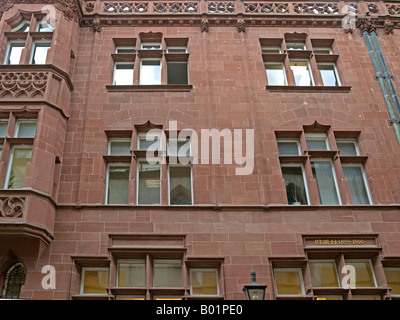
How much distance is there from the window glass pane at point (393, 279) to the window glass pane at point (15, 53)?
12710 millimetres

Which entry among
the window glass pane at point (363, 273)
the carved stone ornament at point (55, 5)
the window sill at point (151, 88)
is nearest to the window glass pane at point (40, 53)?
the carved stone ornament at point (55, 5)

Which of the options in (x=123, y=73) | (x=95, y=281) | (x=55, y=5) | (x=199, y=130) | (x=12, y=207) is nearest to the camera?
(x=12, y=207)

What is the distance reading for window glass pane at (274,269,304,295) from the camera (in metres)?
11.5

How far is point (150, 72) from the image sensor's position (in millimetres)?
15719

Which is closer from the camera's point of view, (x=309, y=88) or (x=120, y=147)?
(x=120, y=147)

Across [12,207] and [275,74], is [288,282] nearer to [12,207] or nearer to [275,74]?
[12,207]

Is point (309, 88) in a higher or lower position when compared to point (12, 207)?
higher

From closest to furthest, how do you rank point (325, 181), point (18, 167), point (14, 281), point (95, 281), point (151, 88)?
point (14, 281)
point (95, 281)
point (18, 167)
point (325, 181)
point (151, 88)

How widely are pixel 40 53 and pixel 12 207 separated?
6.04 metres

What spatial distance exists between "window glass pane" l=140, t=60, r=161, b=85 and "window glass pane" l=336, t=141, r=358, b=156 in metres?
6.34

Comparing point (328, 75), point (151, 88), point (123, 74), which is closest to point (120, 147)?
point (151, 88)

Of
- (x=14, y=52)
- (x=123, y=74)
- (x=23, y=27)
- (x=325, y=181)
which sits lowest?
(x=325, y=181)

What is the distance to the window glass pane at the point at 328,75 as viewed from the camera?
15.7 metres
